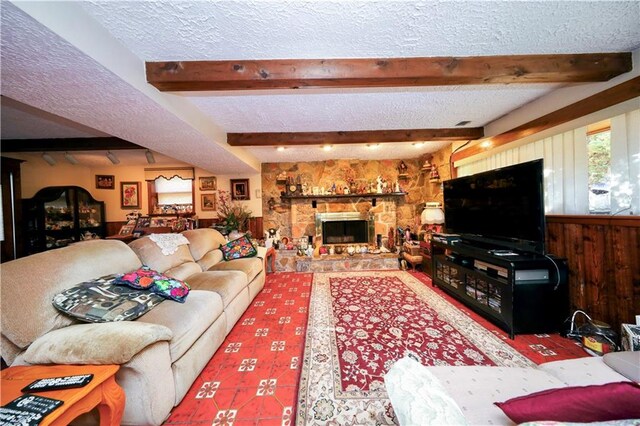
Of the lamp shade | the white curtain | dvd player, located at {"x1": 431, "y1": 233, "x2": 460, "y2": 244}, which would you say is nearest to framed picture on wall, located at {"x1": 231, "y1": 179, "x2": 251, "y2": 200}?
the lamp shade

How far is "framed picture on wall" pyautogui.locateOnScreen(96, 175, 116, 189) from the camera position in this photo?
500cm

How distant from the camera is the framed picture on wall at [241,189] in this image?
499cm

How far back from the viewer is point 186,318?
161cm

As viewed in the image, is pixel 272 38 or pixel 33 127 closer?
pixel 272 38

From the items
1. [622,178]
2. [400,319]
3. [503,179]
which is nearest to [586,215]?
[622,178]

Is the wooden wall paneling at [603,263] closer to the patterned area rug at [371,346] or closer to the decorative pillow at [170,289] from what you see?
the patterned area rug at [371,346]

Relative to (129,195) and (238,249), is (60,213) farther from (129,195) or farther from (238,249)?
(238,249)

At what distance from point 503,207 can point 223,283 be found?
10.2ft

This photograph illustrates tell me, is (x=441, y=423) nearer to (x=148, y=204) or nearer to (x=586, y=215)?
(x=586, y=215)

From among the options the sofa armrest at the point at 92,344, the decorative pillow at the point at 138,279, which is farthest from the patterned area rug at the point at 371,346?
the decorative pillow at the point at 138,279

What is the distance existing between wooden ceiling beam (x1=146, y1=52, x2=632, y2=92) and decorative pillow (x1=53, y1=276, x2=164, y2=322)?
4.98ft

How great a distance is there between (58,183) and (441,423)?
23.1 ft

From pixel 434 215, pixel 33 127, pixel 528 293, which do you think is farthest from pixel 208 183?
pixel 528 293

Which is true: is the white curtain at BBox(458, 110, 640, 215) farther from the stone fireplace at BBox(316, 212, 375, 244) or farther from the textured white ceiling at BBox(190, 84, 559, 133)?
the stone fireplace at BBox(316, 212, 375, 244)
